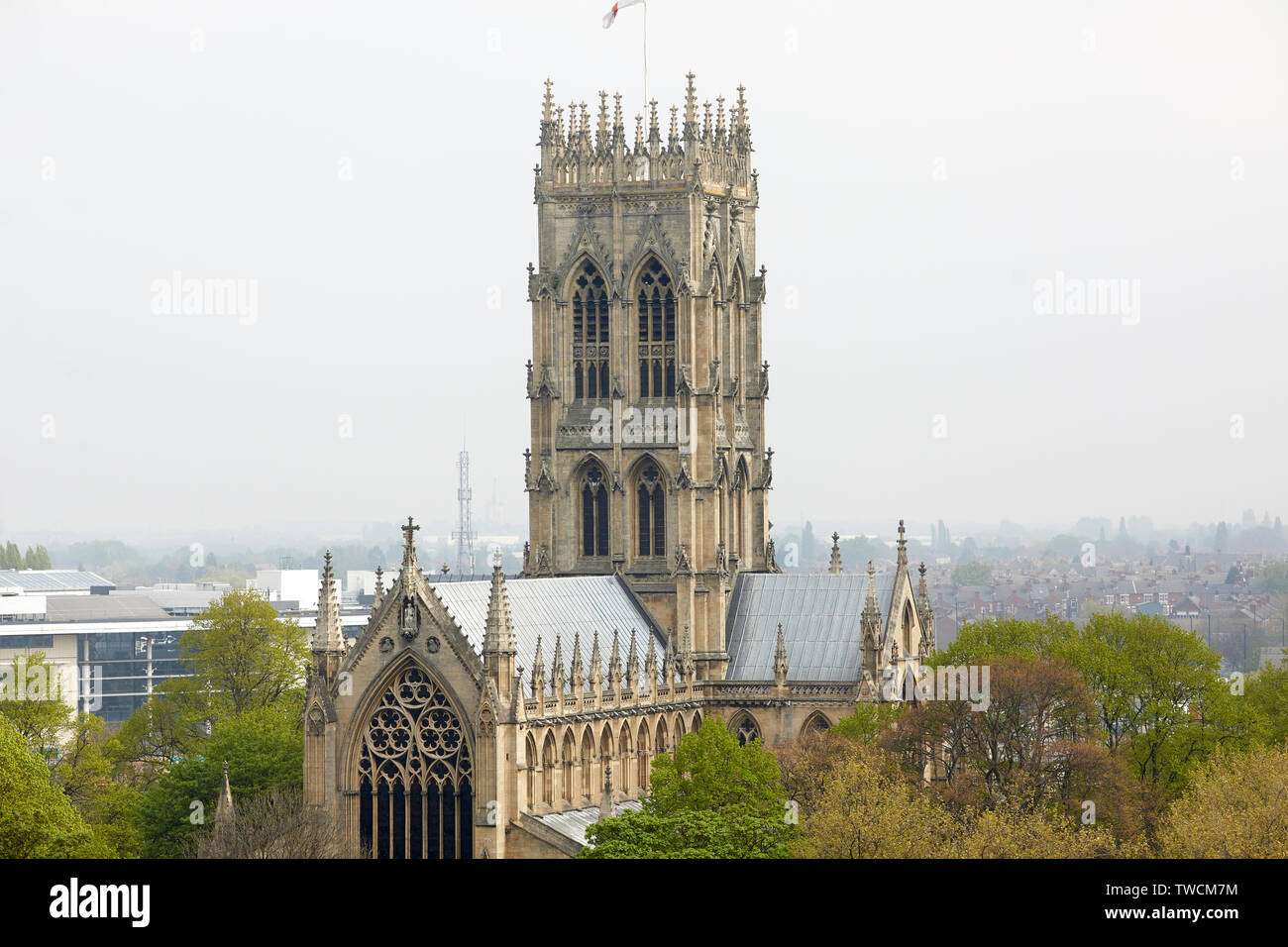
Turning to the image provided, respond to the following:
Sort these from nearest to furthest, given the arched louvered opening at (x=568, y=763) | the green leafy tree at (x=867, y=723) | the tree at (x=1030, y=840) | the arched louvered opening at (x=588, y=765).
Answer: the tree at (x=1030, y=840) < the arched louvered opening at (x=568, y=763) < the arched louvered opening at (x=588, y=765) < the green leafy tree at (x=867, y=723)

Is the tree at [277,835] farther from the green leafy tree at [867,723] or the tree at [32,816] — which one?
the green leafy tree at [867,723]

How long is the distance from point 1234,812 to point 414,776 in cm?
2844

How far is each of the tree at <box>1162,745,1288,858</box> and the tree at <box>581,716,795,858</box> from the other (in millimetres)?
12273

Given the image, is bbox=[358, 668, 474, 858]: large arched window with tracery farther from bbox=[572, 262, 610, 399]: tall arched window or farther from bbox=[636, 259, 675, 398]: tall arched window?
bbox=[636, 259, 675, 398]: tall arched window

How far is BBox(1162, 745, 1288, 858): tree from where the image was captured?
67688 mm

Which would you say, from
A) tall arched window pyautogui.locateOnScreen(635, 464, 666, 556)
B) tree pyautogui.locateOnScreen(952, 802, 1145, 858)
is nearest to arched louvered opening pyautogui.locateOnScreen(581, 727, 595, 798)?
tall arched window pyautogui.locateOnScreen(635, 464, 666, 556)

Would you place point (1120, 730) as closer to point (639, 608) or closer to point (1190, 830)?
point (639, 608)

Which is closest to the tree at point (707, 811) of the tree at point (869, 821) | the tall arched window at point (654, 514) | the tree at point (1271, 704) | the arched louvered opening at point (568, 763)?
the tree at point (869, 821)

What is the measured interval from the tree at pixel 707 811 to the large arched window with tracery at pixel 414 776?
6.65m

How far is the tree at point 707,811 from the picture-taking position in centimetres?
7719
